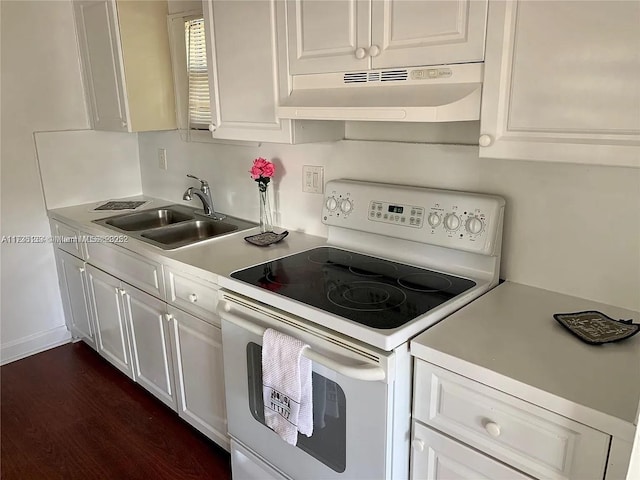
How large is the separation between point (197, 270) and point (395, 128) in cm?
88

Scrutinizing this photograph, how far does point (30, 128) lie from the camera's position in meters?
2.75

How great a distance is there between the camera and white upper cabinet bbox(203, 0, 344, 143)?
1717 millimetres

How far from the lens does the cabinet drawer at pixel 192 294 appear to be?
72.1 inches

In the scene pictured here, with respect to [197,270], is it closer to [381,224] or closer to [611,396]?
[381,224]

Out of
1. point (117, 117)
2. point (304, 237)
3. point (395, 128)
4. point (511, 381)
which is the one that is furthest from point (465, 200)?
point (117, 117)

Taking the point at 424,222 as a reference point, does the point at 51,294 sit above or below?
below

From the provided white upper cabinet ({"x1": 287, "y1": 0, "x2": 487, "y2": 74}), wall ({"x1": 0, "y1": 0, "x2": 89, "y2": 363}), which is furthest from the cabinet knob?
wall ({"x1": 0, "y1": 0, "x2": 89, "y2": 363})

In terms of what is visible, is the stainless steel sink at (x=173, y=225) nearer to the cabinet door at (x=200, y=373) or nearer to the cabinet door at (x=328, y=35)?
the cabinet door at (x=200, y=373)

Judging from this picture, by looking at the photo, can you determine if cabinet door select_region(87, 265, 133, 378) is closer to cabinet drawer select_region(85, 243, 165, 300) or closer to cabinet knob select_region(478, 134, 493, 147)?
cabinet drawer select_region(85, 243, 165, 300)

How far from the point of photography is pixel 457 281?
5.31 ft

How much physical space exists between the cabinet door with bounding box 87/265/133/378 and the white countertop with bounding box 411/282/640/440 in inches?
65.5

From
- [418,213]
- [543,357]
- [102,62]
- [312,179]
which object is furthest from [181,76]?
[543,357]

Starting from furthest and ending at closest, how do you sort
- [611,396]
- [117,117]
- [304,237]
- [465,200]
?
[117,117] < [304,237] < [465,200] < [611,396]

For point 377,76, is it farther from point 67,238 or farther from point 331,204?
point 67,238
